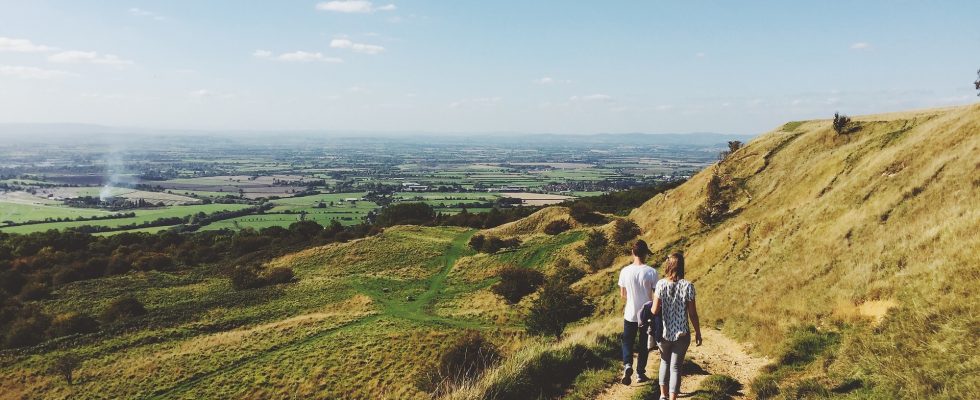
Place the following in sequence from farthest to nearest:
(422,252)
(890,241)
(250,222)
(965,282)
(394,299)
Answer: (250,222) → (422,252) → (394,299) → (890,241) → (965,282)

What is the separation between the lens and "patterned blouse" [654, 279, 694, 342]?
8.40 m

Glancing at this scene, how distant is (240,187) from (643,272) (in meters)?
203

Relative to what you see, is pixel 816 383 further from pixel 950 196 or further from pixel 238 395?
pixel 238 395

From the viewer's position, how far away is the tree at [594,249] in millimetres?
35291

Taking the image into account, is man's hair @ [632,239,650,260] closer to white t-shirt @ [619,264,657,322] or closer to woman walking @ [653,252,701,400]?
white t-shirt @ [619,264,657,322]

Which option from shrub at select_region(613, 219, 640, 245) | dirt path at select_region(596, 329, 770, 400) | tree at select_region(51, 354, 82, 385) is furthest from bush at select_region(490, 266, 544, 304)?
tree at select_region(51, 354, 82, 385)

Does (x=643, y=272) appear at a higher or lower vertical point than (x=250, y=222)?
higher

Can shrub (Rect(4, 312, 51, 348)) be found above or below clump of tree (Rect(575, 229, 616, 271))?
below

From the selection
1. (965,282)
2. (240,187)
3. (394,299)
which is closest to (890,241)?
(965,282)

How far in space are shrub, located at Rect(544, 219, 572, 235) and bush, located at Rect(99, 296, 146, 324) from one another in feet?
119

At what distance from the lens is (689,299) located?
27.4ft

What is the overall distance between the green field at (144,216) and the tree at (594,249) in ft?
367

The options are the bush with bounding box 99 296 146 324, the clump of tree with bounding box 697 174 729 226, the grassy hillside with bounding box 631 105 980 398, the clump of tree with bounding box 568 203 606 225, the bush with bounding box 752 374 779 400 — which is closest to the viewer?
the grassy hillside with bounding box 631 105 980 398

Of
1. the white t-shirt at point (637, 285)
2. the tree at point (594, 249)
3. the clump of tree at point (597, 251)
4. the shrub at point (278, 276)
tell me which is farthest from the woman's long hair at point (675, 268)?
the shrub at point (278, 276)
